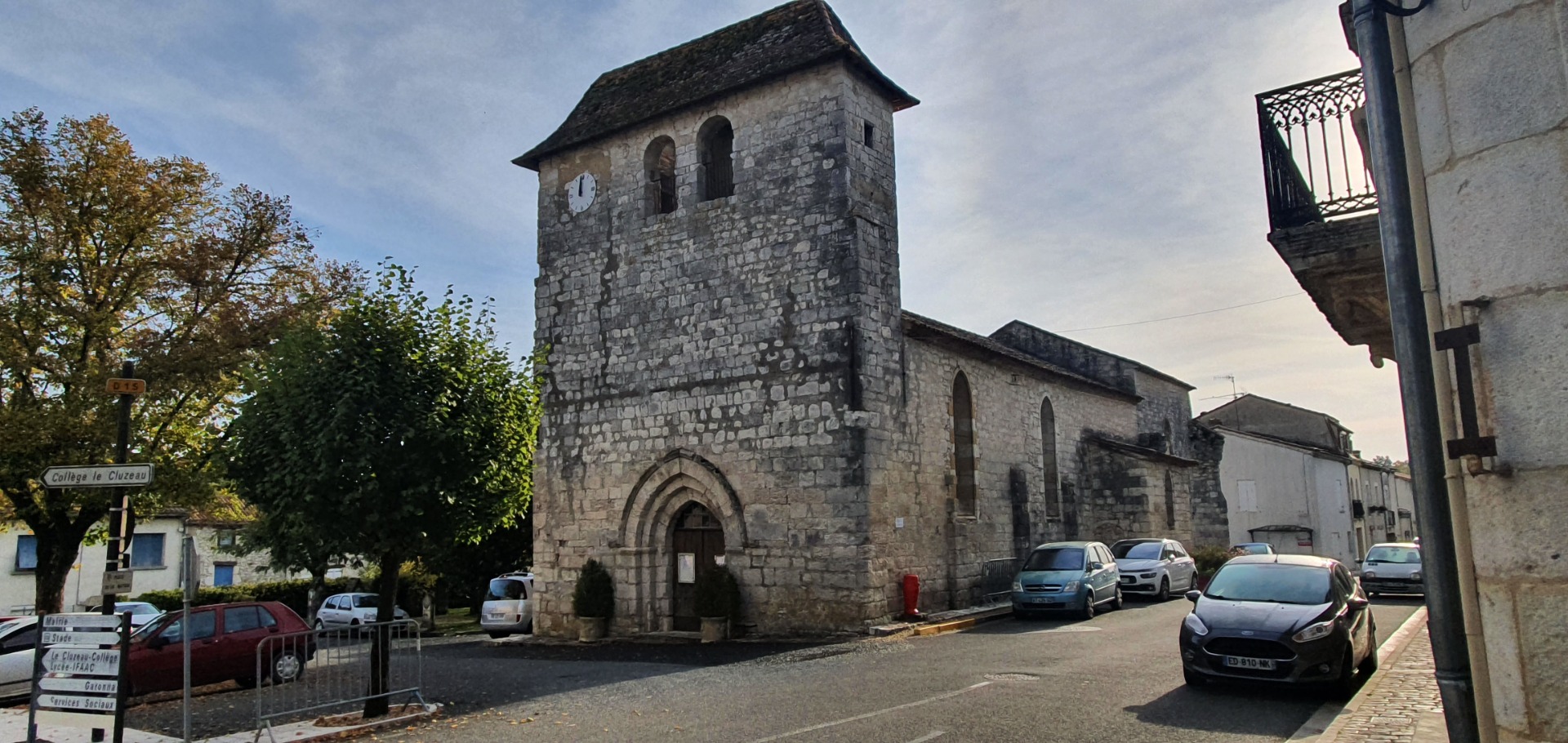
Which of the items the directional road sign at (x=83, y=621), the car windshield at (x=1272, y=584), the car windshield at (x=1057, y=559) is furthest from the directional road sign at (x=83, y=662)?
the car windshield at (x=1057, y=559)

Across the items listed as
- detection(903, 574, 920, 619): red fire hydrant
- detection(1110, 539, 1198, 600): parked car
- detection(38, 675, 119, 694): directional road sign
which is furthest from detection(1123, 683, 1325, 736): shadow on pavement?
detection(1110, 539, 1198, 600): parked car

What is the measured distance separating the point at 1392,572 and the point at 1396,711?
636 inches

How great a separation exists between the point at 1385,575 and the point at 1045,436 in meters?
8.40

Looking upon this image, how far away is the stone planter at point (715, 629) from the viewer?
57.8 feet

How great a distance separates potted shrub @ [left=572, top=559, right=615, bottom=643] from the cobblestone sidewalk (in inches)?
520

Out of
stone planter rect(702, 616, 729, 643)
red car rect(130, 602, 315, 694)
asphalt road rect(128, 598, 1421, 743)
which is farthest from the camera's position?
stone planter rect(702, 616, 729, 643)

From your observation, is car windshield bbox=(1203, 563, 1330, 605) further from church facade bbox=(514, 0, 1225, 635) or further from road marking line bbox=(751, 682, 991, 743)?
church facade bbox=(514, 0, 1225, 635)

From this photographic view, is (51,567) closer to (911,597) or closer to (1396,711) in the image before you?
(911,597)

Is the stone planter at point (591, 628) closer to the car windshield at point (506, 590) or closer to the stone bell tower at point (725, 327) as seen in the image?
the stone bell tower at point (725, 327)

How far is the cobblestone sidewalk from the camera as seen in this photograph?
7703mm

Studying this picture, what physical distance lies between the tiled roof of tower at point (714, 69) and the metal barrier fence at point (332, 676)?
36.5 feet

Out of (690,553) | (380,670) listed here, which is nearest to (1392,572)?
(690,553)

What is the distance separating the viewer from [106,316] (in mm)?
19859

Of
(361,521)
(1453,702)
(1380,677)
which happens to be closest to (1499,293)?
(1453,702)
